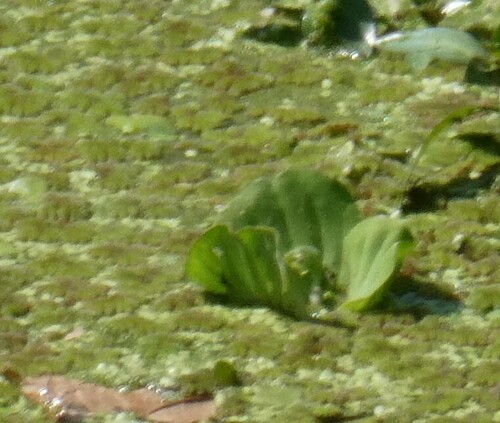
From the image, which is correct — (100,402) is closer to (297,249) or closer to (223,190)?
(297,249)

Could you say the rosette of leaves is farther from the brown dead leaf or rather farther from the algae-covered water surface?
the brown dead leaf

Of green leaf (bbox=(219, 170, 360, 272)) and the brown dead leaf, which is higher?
green leaf (bbox=(219, 170, 360, 272))

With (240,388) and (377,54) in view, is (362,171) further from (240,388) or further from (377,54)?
(240,388)

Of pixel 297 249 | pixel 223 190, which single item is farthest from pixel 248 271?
pixel 223 190

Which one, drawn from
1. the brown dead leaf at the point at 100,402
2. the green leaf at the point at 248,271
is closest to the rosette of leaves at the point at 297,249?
the green leaf at the point at 248,271

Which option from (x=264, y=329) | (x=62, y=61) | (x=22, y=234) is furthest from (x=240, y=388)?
(x=62, y=61)

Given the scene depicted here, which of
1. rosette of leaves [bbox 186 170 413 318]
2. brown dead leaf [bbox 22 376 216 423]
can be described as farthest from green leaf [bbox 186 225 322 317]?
brown dead leaf [bbox 22 376 216 423]

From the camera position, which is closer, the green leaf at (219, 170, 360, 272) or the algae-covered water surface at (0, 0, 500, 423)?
the algae-covered water surface at (0, 0, 500, 423)
